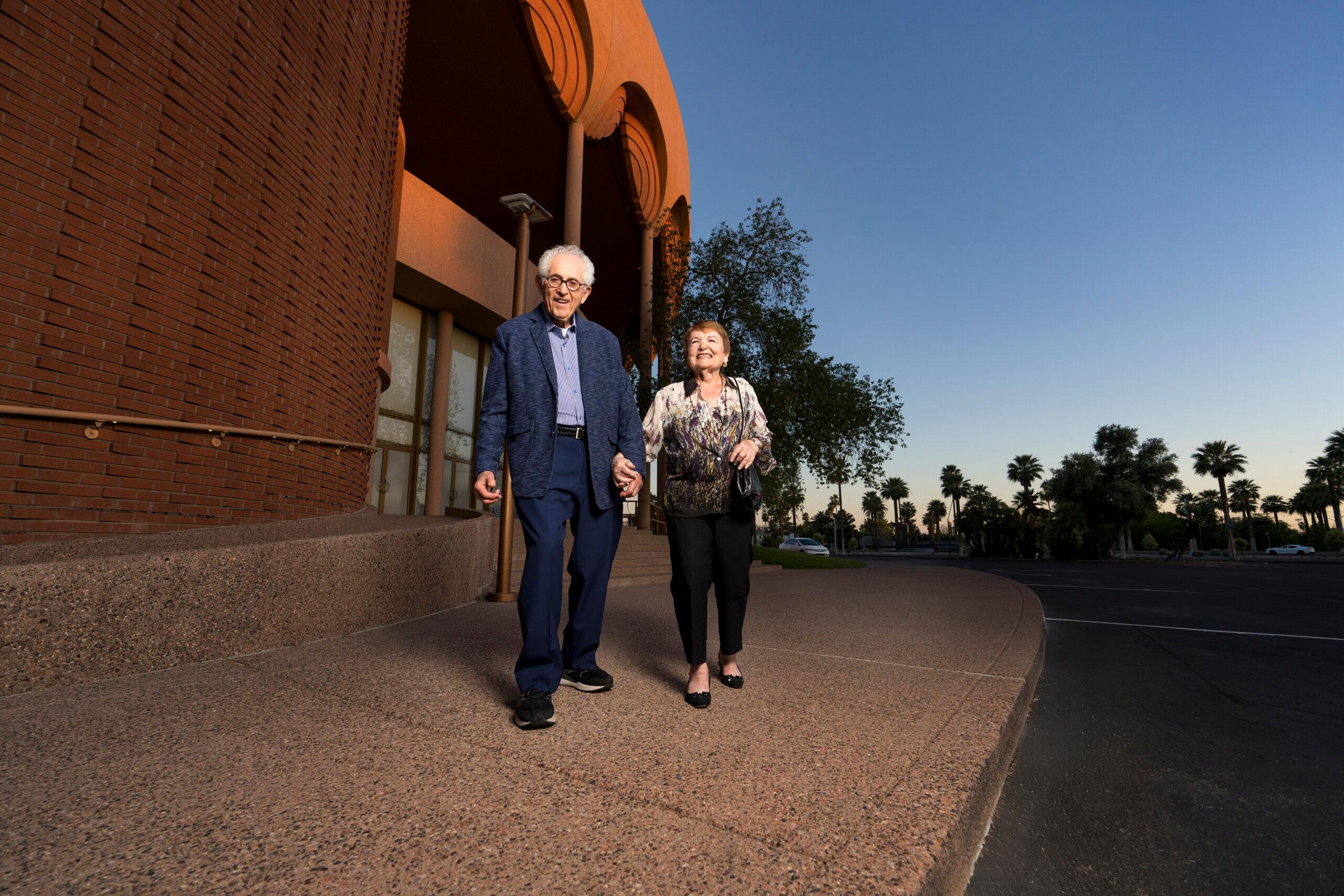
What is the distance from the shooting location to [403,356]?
582 inches

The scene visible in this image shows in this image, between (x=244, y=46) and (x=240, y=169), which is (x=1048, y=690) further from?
(x=244, y=46)

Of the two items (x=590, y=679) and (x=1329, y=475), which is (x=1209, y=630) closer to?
(x=590, y=679)

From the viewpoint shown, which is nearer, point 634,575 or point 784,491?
point 634,575

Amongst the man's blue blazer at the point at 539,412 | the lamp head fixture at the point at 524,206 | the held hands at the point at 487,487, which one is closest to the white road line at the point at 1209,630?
the man's blue blazer at the point at 539,412

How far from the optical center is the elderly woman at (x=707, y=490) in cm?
285

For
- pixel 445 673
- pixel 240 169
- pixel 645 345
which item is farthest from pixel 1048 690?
pixel 645 345

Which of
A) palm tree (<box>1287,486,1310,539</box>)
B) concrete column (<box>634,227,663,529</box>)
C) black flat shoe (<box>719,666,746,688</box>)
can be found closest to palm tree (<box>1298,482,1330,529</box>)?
palm tree (<box>1287,486,1310,539</box>)

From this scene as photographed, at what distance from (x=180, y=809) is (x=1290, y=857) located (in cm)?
301

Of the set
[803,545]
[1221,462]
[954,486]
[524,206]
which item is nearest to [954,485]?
[954,486]

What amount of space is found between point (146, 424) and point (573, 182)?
13.2 meters

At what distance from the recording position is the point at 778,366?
54.4ft

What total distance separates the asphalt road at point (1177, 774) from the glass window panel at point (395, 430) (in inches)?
509

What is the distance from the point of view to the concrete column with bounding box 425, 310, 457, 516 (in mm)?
15117

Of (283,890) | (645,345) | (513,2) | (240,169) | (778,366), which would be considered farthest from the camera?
(645,345)
